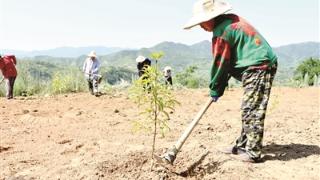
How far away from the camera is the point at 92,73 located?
1247 centimetres

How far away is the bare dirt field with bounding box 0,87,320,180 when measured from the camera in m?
4.38

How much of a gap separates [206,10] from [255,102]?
92 centimetres

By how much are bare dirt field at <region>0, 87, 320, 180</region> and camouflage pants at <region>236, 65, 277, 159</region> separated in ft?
0.86

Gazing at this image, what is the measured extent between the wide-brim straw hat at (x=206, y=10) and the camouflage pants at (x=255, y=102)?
586 millimetres

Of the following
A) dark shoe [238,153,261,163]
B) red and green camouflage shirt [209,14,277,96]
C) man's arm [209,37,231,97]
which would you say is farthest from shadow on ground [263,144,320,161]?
red and green camouflage shirt [209,14,277,96]

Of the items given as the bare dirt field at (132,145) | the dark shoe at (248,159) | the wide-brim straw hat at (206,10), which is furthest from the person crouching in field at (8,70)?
the dark shoe at (248,159)

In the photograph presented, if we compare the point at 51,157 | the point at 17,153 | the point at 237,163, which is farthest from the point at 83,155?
the point at 237,163

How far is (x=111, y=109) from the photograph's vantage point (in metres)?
8.94

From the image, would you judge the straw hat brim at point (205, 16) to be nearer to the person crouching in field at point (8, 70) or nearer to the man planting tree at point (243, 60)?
the man planting tree at point (243, 60)

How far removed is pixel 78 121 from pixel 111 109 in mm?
1447

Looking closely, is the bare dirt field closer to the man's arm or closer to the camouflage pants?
the camouflage pants

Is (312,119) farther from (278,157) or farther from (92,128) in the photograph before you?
(92,128)

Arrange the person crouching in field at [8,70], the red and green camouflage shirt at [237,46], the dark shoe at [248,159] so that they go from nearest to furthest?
the red and green camouflage shirt at [237,46], the dark shoe at [248,159], the person crouching in field at [8,70]

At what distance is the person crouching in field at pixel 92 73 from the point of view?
39.8ft
